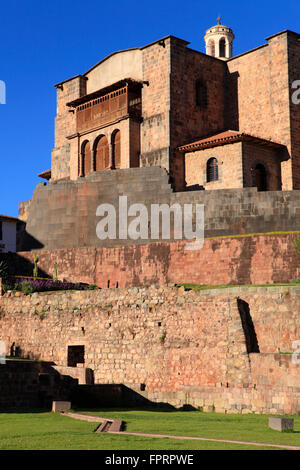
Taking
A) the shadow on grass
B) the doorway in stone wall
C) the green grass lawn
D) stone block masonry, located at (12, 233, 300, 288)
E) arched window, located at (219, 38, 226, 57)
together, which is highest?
arched window, located at (219, 38, 226, 57)

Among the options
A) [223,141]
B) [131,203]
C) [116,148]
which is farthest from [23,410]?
[116,148]

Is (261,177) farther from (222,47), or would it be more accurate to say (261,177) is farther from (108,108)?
(222,47)

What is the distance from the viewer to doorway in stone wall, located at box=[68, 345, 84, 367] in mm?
24766

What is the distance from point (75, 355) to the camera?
2495 cm

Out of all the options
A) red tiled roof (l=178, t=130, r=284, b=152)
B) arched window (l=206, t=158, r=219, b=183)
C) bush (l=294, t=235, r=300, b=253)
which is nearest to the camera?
bush (l=294, t=235, r=300, b=253)

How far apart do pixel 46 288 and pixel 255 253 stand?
8784 millimetres

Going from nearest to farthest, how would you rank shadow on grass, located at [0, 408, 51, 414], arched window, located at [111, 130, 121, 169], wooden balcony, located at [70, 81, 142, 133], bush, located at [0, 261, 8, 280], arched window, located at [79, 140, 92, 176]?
shadow on grass, located at [0, 408, 51, 414] → bush, located at [0, 261, 8, 280] → wooden balcony, located at [70, 81, 142, 133] → arched window, located at [111, 130, 121, 169] → arched window, located at [79, 140, 92, 176]

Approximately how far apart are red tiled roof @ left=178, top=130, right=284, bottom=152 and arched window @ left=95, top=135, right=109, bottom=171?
212 inches

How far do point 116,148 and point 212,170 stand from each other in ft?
22.8

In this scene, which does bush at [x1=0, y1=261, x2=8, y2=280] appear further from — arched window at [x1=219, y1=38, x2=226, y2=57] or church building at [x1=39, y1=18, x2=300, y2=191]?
arched window at [x1=219, y1=38, x2=226, y2=57]

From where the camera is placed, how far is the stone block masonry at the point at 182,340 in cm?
1911

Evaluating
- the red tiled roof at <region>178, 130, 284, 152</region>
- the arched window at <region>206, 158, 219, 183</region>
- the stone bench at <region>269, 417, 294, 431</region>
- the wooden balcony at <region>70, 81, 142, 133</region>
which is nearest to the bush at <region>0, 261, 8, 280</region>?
the arched window at <region>206, 158, 219, 183</region>

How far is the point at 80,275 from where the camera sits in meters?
30.1

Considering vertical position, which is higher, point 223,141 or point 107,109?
point 107,109
